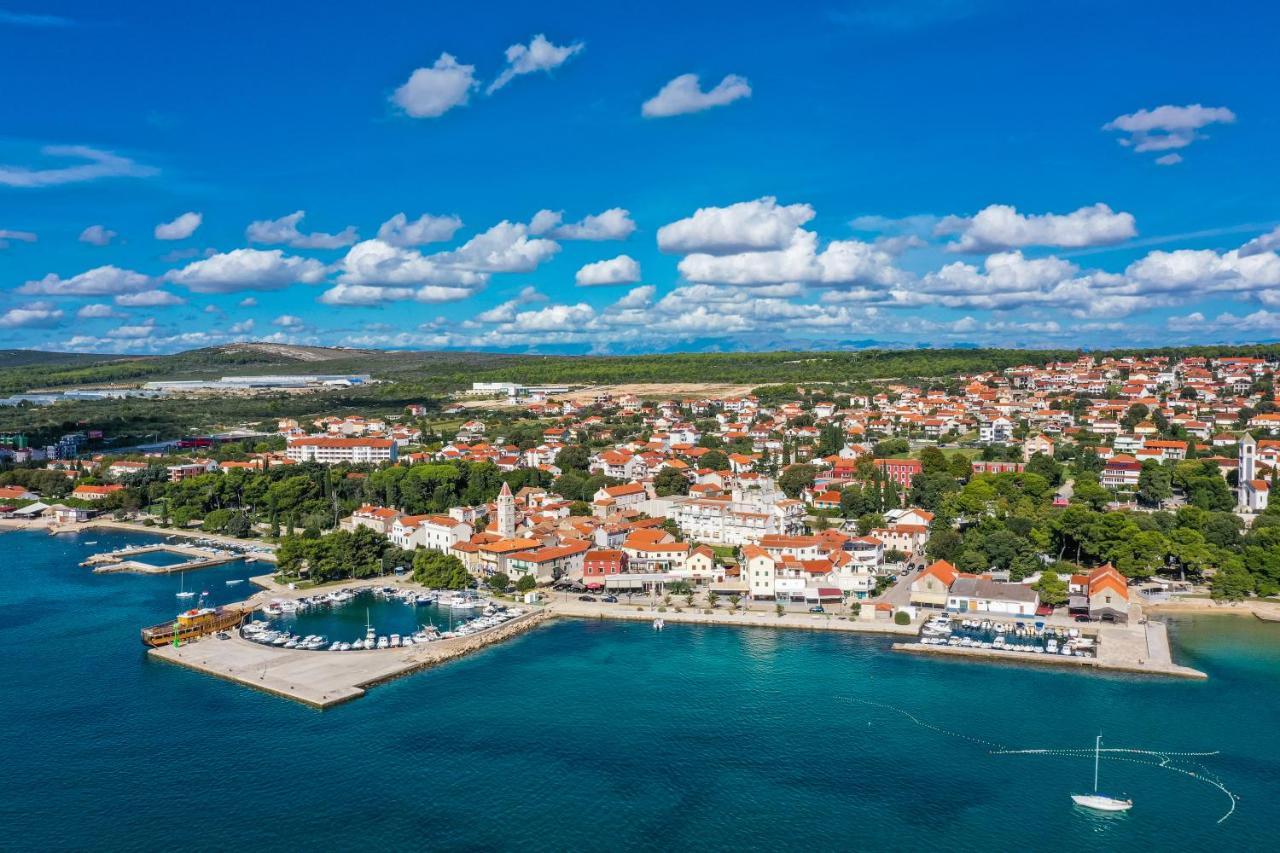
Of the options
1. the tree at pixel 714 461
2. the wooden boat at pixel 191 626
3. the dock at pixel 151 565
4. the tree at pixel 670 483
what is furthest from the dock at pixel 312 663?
the tree at pixel 714 461

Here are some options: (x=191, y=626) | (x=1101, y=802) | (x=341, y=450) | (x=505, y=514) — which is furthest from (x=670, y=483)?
(x=1101, y=802)

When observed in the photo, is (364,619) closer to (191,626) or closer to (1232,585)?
(191,626)

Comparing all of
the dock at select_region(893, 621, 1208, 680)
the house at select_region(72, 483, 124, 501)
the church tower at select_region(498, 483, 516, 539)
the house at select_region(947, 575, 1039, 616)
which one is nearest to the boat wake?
the dock at select_region(893, 621, 1208, 680)

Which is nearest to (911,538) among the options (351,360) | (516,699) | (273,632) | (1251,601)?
(1251,601)

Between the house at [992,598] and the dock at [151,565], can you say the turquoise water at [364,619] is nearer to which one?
the dock at [151,565]

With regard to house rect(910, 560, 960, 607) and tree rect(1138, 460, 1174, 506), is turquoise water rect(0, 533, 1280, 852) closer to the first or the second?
house rect(910, 560, 960, 607)

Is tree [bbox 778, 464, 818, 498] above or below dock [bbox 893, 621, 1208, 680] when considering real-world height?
above
